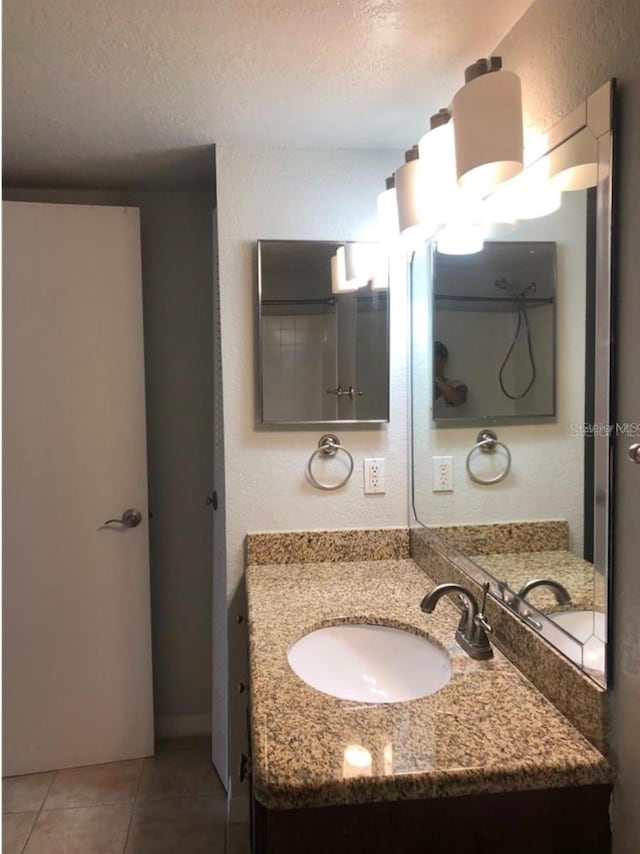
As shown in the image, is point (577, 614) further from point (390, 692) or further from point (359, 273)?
point (359, 273)

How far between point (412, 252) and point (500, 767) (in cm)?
145

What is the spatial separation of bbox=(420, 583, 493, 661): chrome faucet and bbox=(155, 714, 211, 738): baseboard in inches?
63.4

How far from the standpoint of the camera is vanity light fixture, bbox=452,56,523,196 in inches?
43.5

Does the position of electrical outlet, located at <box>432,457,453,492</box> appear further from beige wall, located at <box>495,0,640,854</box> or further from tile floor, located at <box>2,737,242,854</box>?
tile floor, located at <box>2,737,242,854</box>

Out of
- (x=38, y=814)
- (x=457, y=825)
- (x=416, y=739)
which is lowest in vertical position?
(x=38, y=814)

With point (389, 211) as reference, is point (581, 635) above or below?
below

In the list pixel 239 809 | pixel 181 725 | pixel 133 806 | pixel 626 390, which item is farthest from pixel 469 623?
pixel 181 725

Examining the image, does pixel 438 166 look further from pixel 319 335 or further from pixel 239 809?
pixel 239 809

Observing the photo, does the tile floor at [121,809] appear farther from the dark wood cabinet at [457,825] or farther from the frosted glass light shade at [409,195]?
the frosted glass light shade at [409,195]

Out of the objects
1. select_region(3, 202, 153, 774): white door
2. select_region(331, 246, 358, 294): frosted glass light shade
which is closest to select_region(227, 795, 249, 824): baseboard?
select_region(3, 202, 153, 774): white door

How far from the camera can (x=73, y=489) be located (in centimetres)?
218

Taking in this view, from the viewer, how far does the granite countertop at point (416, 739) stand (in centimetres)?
86

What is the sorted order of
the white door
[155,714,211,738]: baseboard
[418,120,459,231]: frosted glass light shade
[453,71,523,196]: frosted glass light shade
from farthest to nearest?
[155,714,211,738]: baseboard < the white door < [418,120,459,231]: frosted glass light shade < [453,71,523,196]: frosted glass light shade

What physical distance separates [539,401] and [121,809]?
195 centimetres
